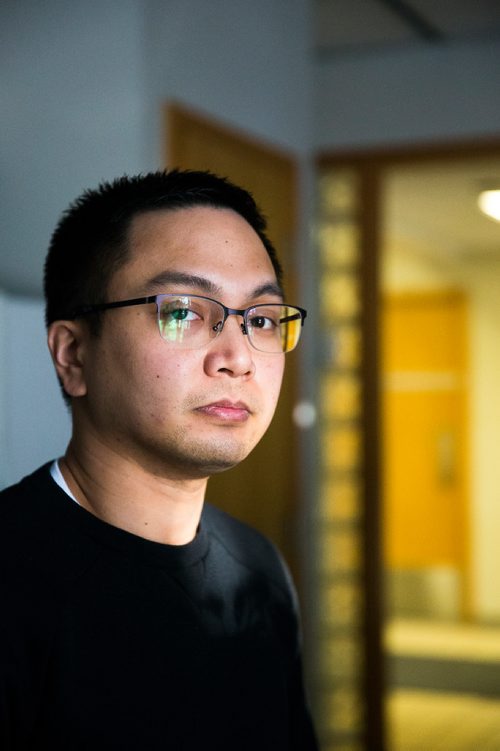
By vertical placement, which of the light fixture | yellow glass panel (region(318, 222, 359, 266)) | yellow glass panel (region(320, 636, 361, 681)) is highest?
the light fixture

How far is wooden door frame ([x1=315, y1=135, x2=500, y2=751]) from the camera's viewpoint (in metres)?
3.79

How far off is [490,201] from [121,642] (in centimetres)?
416

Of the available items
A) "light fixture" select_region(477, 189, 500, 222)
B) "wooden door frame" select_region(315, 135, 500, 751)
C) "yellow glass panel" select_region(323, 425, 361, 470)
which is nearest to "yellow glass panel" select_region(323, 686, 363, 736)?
"wooden door frame" select_region(315, 135, 500, 751)

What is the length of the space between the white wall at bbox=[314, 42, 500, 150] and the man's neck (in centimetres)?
280

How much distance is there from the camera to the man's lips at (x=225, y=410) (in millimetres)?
1129

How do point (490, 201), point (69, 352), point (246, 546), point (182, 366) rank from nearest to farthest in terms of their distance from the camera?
point (182, 366)
point (69, 352)
point (246, 546)
point (490, 201)

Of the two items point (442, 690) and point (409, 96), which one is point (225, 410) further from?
point (442, 690)

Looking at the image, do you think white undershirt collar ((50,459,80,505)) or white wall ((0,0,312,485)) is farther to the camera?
white wall ((0,0,312,485))

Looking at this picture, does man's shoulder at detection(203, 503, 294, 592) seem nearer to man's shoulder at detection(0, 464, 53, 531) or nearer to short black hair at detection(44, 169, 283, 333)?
man's shoulder at detection(0, 464, 53, 531)

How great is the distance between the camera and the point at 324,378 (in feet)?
12.6

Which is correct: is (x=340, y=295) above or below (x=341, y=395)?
above

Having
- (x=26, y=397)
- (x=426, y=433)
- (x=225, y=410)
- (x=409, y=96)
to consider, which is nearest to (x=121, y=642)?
(x=225, y=410)

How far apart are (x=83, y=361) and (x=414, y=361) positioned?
6.52 metres

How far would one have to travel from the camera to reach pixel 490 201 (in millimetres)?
4902
